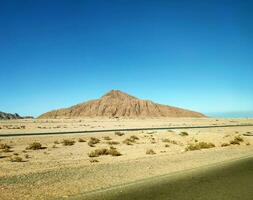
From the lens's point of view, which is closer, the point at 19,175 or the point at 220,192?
the point at 220,192

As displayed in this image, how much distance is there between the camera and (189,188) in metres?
11.3

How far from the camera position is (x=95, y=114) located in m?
197

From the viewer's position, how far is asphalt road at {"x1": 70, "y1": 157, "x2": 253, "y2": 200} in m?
10.1

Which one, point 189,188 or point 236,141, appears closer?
point 189,188

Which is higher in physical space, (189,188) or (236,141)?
(236,141)

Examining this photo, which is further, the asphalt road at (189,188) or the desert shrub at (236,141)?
the desert shrub at (236,141)

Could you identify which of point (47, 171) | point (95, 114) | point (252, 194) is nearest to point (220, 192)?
point (252, 194)

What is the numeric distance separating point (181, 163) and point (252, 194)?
27.9ft

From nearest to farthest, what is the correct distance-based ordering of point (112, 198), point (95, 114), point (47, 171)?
1. point (112, 198)
2. point (47, 171)
3. point (95, 114)

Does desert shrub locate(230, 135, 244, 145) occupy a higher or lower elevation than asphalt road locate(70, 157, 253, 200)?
higher

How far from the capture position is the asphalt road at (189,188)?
10102 mm

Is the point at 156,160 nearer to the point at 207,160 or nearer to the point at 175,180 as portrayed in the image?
the point at 207,160

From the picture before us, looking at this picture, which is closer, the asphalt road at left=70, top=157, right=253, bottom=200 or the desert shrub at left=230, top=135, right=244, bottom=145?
the asphalt road at left=70, top=157, right=253, bottom=200

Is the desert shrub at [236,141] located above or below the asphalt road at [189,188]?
above
